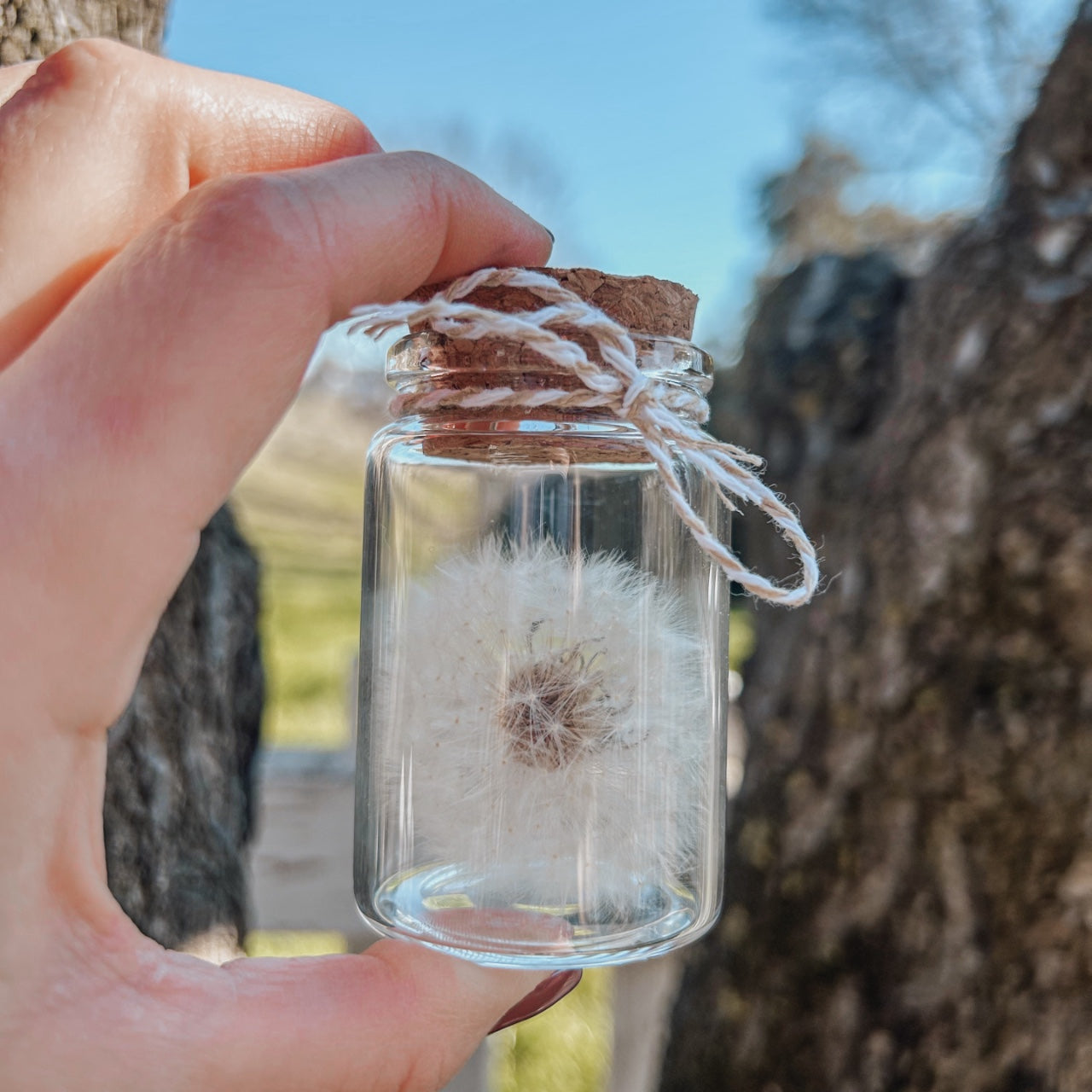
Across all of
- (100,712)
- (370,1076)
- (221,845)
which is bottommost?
(221,845)

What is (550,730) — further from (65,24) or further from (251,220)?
(65,24)

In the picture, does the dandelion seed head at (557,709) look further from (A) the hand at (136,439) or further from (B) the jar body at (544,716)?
(A) the hand at (136,439)

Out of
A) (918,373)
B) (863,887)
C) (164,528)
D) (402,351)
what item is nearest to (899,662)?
(863,887)

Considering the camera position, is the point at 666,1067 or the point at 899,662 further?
the point at 666,1067

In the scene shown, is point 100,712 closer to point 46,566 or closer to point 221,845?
point 46,566

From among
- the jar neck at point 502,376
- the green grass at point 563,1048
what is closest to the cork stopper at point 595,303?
the jar neck at point 502,376
